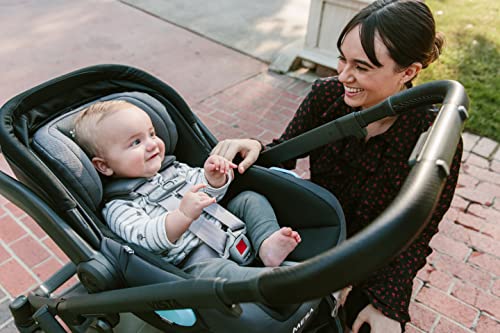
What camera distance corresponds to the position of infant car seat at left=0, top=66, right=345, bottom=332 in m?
1.30

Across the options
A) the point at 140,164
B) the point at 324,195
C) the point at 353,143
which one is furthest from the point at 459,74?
the point at 140,164

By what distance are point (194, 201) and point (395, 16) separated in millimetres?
979

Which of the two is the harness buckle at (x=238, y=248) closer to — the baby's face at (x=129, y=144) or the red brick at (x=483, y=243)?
the baby's face at (x=129, y=144)

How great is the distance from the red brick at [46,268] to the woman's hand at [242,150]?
1.25 metres

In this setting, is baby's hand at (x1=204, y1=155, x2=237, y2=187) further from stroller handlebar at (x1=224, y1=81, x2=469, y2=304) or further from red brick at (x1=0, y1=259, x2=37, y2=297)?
red brick at (x1=0, y1=259, x2=37, y2=297)

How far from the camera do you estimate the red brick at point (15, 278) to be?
90.4 inches

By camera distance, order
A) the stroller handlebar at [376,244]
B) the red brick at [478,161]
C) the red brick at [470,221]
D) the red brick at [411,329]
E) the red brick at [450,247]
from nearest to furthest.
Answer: the stroller handlebar at [376,244] < the red brick at [411,329] < the red brick at [450,247] < the red brick at [470,221] < the red brick at [478,161]

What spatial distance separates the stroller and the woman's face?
0.18 meters

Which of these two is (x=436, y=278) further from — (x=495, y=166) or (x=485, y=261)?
(x=495, y=166)

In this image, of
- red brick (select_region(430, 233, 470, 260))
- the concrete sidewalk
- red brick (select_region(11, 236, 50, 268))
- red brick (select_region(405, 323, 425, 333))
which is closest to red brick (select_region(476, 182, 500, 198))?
the concrete sidewalk

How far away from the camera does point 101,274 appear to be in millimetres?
1354

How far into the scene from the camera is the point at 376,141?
173 cm

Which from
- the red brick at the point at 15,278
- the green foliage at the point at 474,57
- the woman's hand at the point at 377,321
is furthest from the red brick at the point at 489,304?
the red brick at the point at 15,278

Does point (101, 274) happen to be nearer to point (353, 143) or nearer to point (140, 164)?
point (140, 164)
